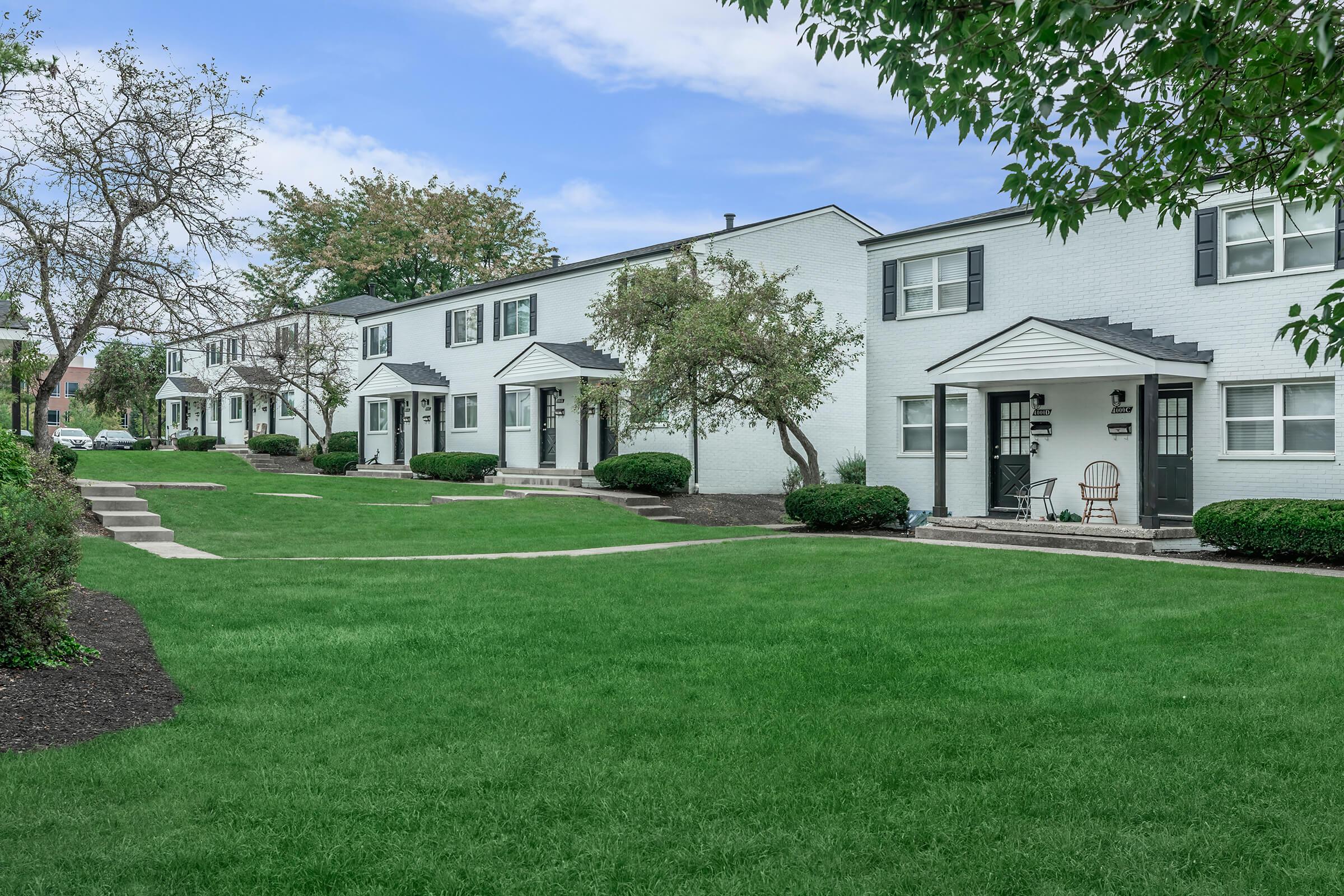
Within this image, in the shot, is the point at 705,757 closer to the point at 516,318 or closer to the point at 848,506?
the point at 848,506

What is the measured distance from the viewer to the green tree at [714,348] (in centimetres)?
1992

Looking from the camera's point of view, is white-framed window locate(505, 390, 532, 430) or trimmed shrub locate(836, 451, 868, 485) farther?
white-framed window locate(505, 390, 532, 430)

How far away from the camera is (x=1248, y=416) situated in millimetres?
15758

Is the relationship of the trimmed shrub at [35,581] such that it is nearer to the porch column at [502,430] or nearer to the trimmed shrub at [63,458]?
the trimmed shrub at [63,458]

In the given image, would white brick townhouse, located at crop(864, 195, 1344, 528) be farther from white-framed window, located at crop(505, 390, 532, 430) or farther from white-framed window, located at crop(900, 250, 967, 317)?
white-framed window, located at crop(505, 390, 532, 430)

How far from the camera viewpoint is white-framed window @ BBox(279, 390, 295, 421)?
132 ft

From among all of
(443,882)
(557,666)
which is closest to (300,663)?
(557,666)

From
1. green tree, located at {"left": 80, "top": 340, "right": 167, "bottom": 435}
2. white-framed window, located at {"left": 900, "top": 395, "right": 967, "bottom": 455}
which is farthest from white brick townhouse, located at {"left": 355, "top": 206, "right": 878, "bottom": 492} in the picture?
green tree, located at {"left": 80, "top": 340, "right": 167, "bottom": 435}

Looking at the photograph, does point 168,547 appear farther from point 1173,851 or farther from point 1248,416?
point 1248,416

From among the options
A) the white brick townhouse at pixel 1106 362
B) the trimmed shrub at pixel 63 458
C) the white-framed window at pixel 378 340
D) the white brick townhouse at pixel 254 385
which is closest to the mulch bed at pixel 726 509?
the white brick townhouse at pixel 1106 362

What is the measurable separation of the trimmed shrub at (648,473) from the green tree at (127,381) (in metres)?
34.0

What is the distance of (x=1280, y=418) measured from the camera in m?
15.4

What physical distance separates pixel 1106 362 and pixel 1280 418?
8.61 feet

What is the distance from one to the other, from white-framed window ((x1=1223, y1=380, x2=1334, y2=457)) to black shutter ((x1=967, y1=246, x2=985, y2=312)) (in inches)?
178
